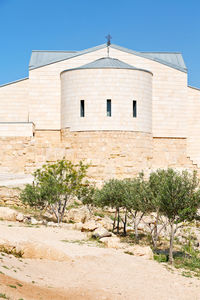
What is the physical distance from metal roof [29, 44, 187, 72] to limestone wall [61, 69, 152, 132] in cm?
360

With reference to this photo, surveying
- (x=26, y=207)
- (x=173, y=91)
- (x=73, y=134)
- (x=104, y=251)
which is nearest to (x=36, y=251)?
(x=104, y=251)

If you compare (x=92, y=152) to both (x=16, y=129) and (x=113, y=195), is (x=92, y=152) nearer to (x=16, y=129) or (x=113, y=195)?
(x=16, y=129)

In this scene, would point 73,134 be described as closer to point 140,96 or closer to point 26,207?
point 140,96

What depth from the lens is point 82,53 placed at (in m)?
38.5

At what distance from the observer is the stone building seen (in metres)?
34.6

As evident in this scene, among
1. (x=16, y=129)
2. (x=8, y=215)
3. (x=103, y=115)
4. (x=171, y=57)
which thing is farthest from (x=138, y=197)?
(x=171, y=57)

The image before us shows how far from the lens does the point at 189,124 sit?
3953 centimetres

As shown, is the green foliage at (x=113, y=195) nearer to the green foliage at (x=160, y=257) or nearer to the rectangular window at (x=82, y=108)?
the green foliage at (x=160, y=257)

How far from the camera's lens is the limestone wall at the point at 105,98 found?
34.8 metres

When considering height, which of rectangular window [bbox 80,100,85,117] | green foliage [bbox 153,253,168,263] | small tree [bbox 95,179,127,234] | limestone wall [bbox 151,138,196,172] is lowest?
green foliage [bbox 153,253,168,263]

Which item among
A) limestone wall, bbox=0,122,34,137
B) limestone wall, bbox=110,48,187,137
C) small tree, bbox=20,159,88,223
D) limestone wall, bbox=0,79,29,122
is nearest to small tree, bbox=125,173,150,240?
small tree, bbox=20,159,88,223

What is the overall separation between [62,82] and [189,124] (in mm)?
10996

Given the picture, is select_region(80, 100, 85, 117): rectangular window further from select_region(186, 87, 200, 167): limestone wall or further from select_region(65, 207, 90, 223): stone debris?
select_region(186, 87, 200, 167): limestone wall

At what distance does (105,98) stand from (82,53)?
227 inches
